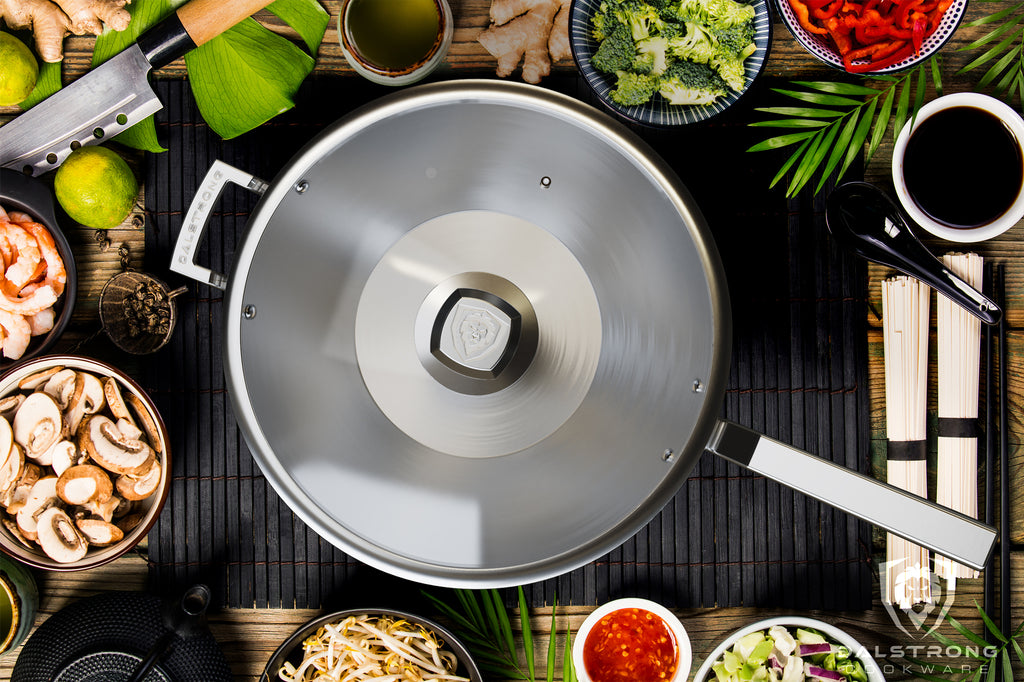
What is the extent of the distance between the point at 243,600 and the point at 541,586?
1.63 feet

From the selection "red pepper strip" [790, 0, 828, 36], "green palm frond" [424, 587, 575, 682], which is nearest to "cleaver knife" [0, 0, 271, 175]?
"red pepper strip" [790, 0, 828, 36]

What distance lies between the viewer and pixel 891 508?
741 mm

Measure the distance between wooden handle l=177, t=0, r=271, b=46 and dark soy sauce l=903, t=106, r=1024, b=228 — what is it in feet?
3.41

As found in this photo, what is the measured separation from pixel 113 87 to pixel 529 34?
66 cm

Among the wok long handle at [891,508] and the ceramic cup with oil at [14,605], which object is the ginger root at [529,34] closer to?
the wok long handle at [891,508]

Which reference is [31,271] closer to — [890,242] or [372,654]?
[372,654]

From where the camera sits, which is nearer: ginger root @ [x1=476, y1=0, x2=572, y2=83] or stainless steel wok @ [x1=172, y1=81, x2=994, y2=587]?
stainless steel wok @ [x1=172, y1=81, x2=994, y2=587]

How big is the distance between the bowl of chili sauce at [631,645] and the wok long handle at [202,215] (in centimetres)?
78

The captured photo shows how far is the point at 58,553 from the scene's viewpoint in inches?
40.9

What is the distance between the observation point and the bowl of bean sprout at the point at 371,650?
1064mm

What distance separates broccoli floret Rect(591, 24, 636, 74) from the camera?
1.01 m

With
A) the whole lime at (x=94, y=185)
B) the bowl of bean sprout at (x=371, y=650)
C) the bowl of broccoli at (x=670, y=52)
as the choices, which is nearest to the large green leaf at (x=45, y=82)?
the whole lime at (x=94, y=185)

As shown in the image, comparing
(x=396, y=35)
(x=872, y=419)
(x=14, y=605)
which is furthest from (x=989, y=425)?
(x=14, y=605)

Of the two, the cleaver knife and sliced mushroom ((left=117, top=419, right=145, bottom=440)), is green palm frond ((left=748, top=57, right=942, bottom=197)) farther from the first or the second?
sliced mushroom ((left=117, top=419, right=145, bottom=440))
